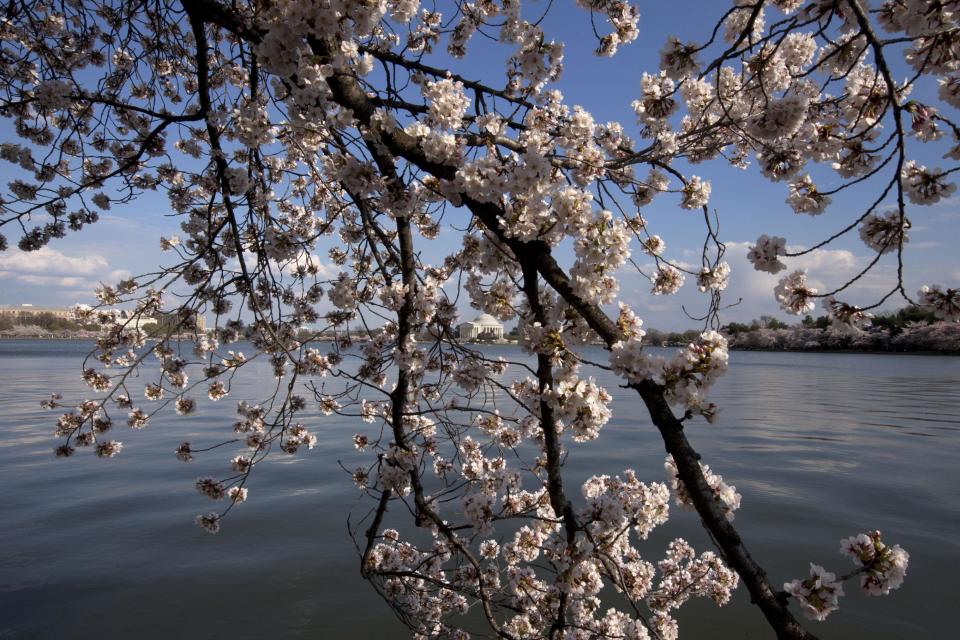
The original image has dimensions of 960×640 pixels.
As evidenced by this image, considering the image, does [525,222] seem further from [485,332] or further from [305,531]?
[305,531]

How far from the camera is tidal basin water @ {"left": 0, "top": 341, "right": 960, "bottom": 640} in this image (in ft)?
15.0

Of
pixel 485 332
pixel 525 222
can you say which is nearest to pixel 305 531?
pixel 485 332

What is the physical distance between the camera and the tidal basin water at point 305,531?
15.0 ft

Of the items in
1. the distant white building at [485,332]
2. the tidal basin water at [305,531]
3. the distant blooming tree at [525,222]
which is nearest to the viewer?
the distant blooming tree at [525,222]

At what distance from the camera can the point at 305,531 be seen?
622cm

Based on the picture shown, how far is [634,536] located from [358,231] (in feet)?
15.0

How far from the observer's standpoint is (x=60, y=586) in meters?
5.02

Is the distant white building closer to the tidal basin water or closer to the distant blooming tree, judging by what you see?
the distant blooming tree

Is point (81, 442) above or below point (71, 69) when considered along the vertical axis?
below

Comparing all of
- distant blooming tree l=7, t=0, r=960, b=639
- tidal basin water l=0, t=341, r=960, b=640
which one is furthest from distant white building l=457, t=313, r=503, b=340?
tidal basin water l=0, t=341, r=960, b=640

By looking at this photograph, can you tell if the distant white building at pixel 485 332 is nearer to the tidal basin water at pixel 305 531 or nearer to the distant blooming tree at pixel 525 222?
the distant blooming tree at pixel 525 222

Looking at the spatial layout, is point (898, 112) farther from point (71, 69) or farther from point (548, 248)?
point (71, 69)

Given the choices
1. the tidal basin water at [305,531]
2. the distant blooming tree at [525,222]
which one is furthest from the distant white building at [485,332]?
the tidal basin water at [305,531]

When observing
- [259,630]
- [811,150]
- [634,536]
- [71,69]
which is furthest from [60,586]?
[811,150]
